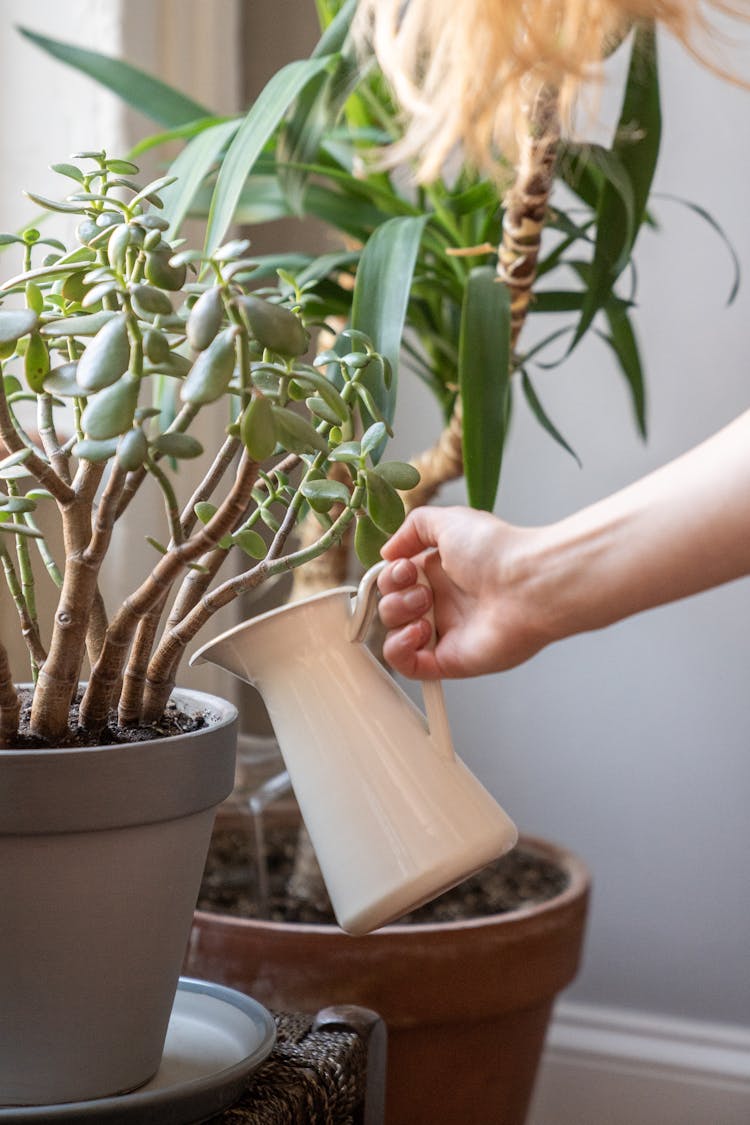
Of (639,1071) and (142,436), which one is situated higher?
(142,436)

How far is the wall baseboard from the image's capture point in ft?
5.16

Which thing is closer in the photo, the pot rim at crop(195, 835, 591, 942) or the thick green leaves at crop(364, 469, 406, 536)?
the thick green leaves at crop(364, 469, 406, 536)

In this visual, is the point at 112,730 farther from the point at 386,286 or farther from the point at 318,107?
the point at 318,107

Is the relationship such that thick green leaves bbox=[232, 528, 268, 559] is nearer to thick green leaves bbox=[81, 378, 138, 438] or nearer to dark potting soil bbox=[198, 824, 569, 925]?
thick green leaves bbox=[81, 378, 138, 438]

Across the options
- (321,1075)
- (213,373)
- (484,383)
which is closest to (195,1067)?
(321,1075)

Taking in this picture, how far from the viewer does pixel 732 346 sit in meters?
1.54

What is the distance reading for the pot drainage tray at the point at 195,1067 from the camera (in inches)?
24.9

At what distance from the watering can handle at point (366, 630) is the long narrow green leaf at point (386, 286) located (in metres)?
0.22

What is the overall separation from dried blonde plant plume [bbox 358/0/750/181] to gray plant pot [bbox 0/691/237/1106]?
414 millimetres

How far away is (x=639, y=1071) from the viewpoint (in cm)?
161

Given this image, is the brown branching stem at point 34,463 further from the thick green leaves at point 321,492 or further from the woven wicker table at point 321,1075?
the woven wicker table at point 321,1075

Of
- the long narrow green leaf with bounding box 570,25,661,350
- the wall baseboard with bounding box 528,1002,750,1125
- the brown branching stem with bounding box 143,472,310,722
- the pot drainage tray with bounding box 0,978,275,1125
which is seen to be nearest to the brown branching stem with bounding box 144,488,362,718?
the brown branching stem with bounding box 143,472,310,722

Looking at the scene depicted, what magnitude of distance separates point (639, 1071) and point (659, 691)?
480 millimetres

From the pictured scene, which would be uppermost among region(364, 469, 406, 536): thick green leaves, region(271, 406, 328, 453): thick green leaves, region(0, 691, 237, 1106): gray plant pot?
region(271, 406, 328, 453): thick green leaves
